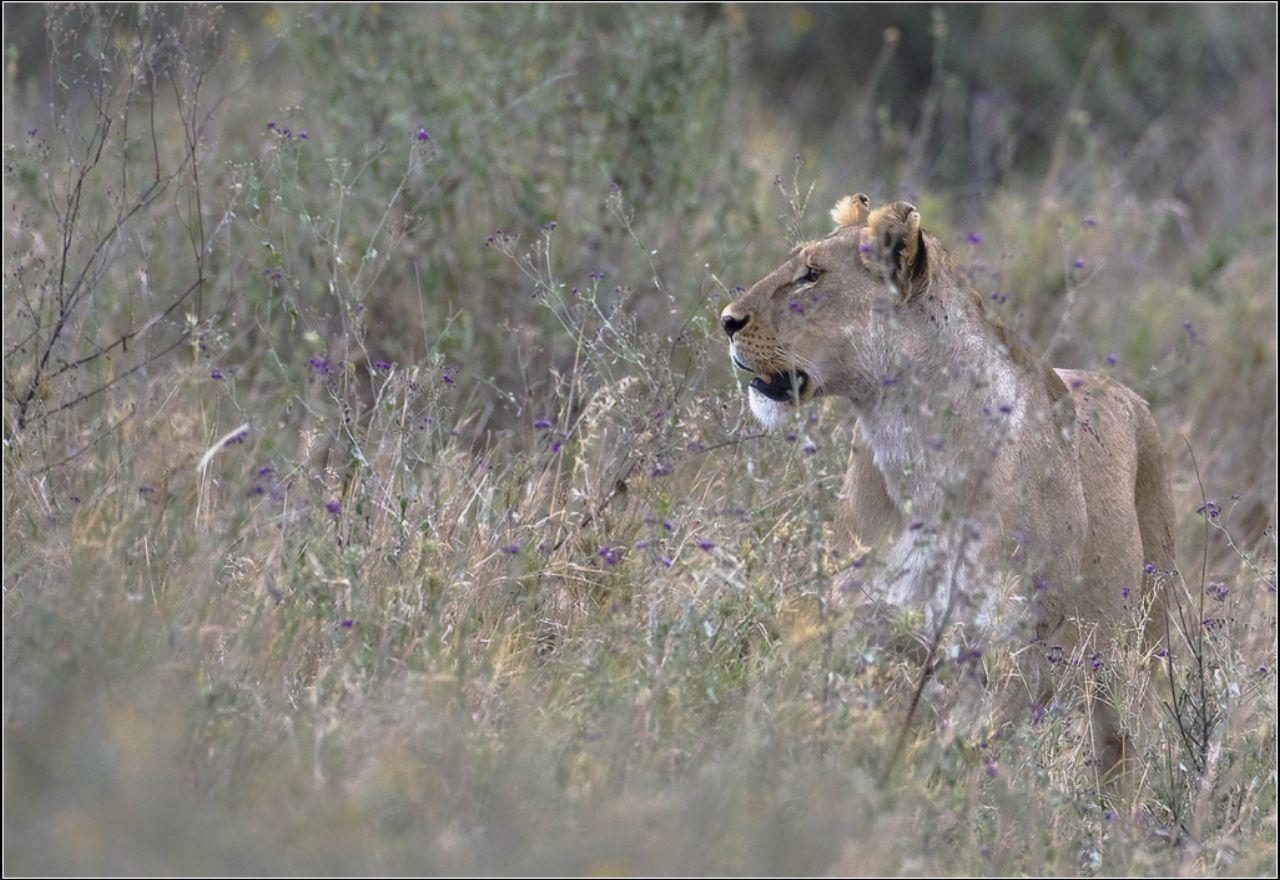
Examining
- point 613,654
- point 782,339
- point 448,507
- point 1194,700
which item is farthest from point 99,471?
point 1194,700

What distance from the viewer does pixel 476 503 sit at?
4.77m

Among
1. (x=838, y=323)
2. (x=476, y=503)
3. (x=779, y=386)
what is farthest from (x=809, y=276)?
(x=476, y=503)

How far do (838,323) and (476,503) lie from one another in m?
1.11

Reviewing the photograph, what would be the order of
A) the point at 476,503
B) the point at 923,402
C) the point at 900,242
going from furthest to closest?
the point at 476,503
the point at 900,242
the point at 923,402

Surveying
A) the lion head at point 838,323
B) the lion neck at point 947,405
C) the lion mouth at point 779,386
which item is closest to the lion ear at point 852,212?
the lion head at point 838,323

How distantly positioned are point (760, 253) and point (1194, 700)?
354 cm

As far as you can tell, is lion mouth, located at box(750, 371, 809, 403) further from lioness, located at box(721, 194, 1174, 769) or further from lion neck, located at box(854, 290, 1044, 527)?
lion neck, located at box(854, 290, 1044, 527)

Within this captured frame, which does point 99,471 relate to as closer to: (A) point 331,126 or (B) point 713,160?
(A) point 331,126

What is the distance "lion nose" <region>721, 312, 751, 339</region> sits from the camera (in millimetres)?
4496

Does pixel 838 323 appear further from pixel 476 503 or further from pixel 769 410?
pixel 476 503

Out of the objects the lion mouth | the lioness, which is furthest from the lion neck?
the lion mouth

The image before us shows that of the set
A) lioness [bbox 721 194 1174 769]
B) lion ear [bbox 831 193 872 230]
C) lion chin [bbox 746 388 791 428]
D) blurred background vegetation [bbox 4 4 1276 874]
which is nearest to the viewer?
blurred background vegetation [bbox 4 4 1276 874]

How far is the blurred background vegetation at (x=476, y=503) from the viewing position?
3.15m

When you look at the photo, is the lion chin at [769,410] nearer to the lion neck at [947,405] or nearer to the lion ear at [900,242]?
the lion neck at [947,405]
